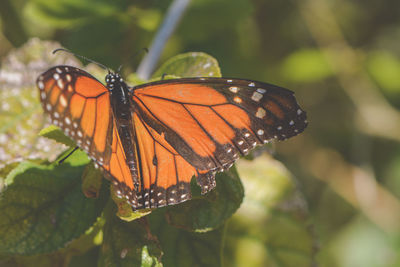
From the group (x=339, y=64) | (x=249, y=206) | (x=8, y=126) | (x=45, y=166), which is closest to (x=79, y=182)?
(x=45, y=166)

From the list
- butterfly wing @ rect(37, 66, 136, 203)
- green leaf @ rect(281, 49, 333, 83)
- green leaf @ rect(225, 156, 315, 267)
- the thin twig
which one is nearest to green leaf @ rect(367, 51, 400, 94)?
green leaf @ rect(281, 49, 333, 83)

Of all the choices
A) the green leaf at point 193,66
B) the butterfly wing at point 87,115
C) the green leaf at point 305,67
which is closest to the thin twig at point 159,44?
the green leaf at point 193,66

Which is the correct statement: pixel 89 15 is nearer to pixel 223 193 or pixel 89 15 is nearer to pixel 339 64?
pixel 223 193

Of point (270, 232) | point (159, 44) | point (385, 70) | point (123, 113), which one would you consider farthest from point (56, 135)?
point (385, 70)

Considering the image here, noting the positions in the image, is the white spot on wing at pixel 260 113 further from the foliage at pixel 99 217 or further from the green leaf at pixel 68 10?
the green leaf at pixel 68 10

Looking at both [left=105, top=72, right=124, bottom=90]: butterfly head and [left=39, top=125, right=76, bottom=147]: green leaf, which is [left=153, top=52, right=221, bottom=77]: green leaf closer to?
[left=105, top=72, right=124, bottom=90]: butterfly head

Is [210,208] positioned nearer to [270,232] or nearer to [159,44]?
[270,232]
